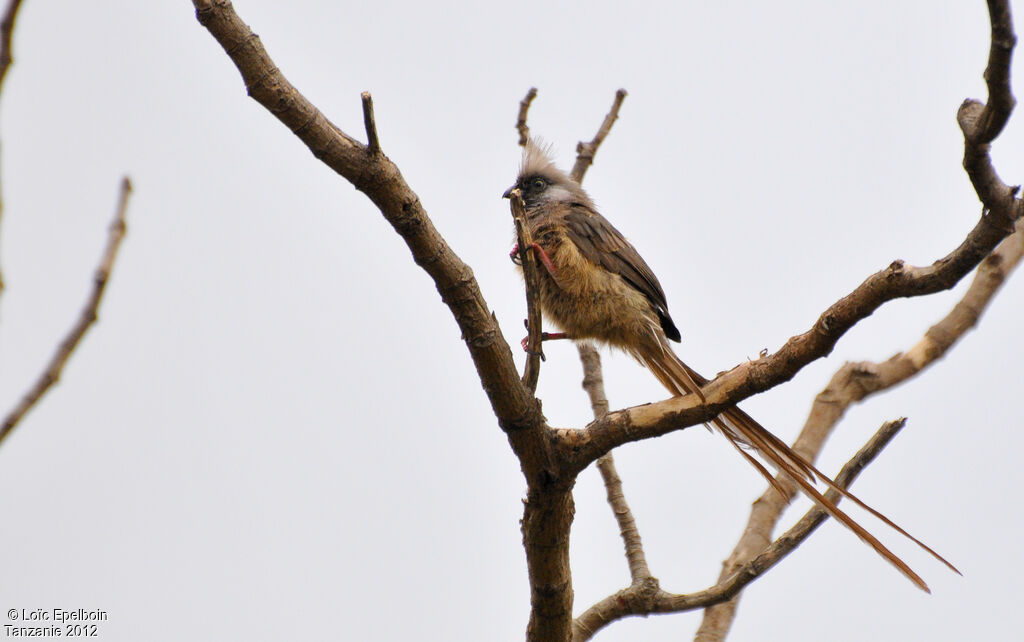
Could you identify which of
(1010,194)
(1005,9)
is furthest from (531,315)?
(1005,9)

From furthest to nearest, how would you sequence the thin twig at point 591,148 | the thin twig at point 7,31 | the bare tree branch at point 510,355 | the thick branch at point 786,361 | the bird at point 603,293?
the thin twig at point 591,148
the bird at point 603,293
the bare tree branch at point 510,355
the thick branch at point 786,361
the thin twig at point 7,31

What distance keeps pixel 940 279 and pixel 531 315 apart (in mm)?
1238

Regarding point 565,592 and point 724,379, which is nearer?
point 724,379

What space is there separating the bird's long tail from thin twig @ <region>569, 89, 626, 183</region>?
145 centimetres

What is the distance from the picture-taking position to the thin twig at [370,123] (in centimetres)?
238

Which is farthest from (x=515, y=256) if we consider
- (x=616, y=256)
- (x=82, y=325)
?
(x=82, y=325)

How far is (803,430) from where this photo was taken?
4.54 m

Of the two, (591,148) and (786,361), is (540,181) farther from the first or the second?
(786,361)

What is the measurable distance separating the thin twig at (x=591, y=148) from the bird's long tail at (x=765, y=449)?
145 cm

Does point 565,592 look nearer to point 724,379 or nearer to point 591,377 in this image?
point 724,379

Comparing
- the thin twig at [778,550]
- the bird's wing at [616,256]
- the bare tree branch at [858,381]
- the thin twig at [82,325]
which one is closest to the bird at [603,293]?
the bird's wing at [616,256]

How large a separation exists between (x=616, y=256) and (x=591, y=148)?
1.32m

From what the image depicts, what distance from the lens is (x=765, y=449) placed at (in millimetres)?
3240

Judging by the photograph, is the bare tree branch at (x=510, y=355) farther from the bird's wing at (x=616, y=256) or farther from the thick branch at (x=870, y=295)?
the bird's wing at (x=616, y=256)
